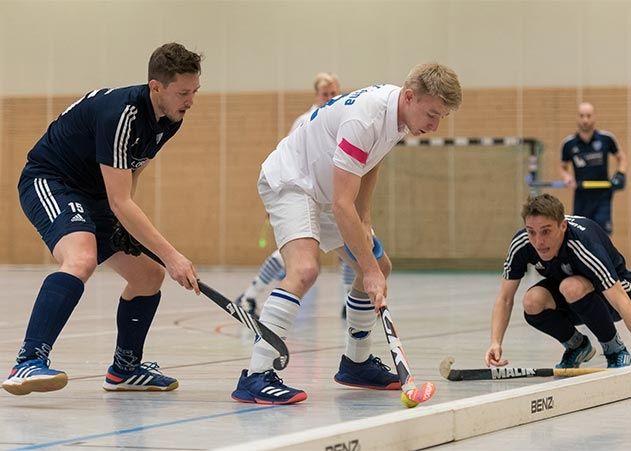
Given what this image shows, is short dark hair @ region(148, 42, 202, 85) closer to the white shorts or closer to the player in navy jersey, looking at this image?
the white shorts

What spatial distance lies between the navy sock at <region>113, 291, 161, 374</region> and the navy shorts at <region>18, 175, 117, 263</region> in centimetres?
26

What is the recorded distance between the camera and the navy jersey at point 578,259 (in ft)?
17.9

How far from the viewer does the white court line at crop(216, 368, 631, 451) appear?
10.9 ft

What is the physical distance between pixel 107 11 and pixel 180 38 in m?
1.30

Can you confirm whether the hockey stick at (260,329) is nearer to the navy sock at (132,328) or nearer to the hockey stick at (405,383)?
the hockey stick at (405,383)

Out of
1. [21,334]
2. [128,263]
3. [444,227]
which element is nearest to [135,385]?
[128,263]

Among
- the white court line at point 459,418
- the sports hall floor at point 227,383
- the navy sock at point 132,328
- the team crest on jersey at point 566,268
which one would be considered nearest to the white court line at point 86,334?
the sports hall floor at point 227,383

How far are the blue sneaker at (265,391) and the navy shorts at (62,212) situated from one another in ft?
2.67

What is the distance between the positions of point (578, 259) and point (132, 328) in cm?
197

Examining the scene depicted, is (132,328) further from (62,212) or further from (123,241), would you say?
(62,212)

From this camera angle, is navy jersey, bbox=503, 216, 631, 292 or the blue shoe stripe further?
navy jersey, bbox=503, 216, 631, 292

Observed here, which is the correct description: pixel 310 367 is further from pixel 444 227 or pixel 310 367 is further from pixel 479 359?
pixel 444 227

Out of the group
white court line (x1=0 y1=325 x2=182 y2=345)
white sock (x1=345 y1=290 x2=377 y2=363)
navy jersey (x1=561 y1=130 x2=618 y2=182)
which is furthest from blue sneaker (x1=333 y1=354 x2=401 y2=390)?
navy jersey (x1=561 y1=130 x2=618 y2=182)

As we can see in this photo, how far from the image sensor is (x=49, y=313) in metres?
4.66
